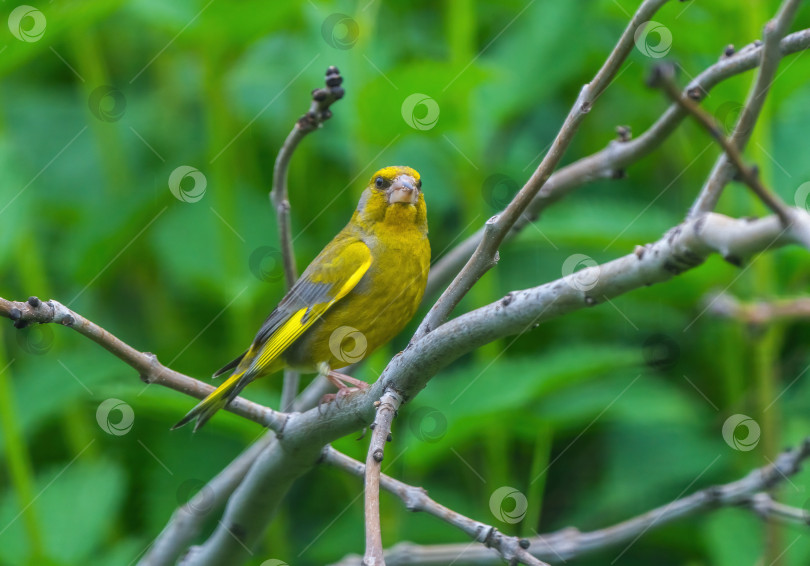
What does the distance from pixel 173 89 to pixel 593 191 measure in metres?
2.39

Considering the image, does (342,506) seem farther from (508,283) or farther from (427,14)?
(427,14)

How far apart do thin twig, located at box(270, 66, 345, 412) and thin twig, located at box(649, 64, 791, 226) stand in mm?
1105

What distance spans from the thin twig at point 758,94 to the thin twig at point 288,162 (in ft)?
3.01

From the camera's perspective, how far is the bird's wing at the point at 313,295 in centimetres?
349

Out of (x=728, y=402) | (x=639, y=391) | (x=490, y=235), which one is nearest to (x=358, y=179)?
(x=639, y=391)

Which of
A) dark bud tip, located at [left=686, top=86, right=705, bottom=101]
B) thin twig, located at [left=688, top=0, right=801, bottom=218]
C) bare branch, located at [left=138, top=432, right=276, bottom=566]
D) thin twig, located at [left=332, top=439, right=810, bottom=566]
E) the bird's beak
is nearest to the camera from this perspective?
thin twig, located at [left=688, top=0, right=801, bottom=218]

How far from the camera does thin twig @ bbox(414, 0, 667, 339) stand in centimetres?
201

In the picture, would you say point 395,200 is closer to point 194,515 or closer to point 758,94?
point 194,515

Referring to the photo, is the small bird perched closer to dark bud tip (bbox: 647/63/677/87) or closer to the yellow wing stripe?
the yellow wing stripe

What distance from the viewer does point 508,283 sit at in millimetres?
4605

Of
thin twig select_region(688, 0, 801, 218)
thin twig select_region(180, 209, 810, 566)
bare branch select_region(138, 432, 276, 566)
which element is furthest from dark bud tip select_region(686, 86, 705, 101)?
bare branch select_region(138, 432, 276, 566)

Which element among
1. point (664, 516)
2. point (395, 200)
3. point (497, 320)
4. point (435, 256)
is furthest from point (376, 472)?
point (435, 256)

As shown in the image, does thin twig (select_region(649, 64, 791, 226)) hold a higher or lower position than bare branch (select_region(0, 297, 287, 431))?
higher

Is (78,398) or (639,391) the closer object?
(639,391)
